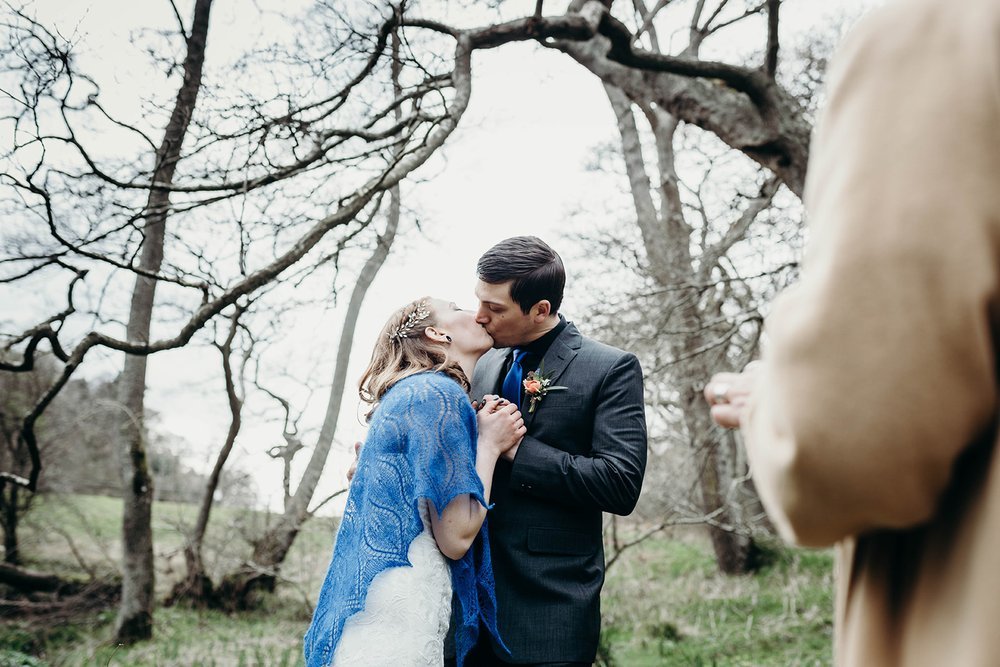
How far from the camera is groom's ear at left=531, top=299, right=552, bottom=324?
9.72 ft

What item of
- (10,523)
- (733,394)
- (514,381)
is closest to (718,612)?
(514,381)

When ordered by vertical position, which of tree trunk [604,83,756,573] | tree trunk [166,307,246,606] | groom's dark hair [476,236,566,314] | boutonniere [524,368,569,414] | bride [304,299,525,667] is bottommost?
tree trunk [166,307,246,606]

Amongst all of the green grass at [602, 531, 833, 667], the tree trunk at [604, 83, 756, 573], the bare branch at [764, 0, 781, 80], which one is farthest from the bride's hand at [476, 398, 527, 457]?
the tree trunk at [604, 83, 756, 573]

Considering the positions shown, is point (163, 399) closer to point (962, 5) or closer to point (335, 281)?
point (335, 281)

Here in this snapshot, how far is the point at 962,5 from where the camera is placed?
0.80 metres

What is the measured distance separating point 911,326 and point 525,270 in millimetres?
2206

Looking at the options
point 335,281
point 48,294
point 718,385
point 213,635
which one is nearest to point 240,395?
point 213,635

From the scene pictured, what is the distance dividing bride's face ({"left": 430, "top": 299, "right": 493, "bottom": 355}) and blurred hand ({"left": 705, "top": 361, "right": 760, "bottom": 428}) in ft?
5.92

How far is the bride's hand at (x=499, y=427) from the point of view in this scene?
106 inches

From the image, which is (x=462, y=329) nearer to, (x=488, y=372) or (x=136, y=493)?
(x=488, y=372)

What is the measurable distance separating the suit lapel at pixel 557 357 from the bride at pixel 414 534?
0.53ft

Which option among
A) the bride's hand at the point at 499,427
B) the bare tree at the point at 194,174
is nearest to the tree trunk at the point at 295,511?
the bare tree at the point at 194,174

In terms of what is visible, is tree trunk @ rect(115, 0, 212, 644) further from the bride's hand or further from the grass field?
the bride's hand

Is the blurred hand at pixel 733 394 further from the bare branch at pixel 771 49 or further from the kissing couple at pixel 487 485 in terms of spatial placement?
the bare branch at pixel 771 49
